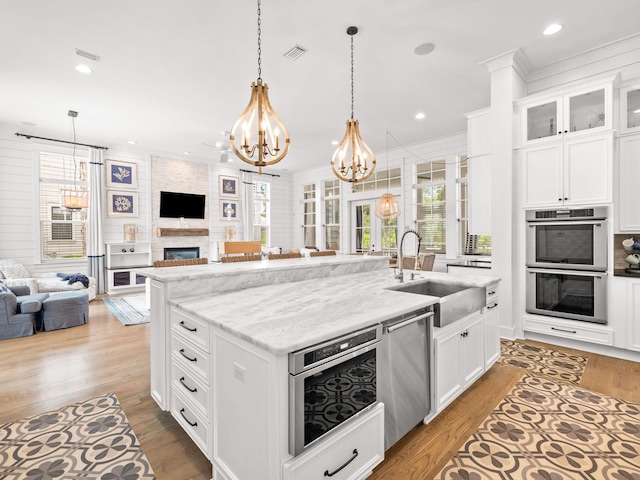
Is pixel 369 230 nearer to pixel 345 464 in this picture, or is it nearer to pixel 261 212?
pixel 261 212

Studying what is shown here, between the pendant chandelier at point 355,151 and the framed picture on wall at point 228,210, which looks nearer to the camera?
the pendant chandelier at point 355,151

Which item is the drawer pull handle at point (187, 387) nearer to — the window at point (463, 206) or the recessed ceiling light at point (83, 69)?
the recessed ceiling light at point (83, 69)

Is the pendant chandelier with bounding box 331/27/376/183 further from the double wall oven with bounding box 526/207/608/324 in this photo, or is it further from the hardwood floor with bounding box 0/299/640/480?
the hardwood floor with bounding box 0/299/640/480

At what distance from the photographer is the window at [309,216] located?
9.90 meters

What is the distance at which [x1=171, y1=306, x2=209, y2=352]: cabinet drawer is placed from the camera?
166cm

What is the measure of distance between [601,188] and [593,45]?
1693 mm

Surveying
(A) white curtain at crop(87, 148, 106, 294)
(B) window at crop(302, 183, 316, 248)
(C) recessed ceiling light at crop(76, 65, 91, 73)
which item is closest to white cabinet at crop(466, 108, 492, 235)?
(C) recessed ceiling light at crop(76, 65, 91, 73)

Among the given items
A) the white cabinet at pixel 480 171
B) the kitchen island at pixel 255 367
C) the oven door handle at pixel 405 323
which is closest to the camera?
the kitchen island at pixel 255 367

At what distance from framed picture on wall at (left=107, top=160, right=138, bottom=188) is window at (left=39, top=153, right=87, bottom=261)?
464 millimetres

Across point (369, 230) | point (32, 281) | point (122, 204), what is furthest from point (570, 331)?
point (122, 204)

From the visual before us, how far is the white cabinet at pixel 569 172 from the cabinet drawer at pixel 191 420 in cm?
386

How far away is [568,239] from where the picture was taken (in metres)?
3.37

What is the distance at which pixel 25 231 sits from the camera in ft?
20.2

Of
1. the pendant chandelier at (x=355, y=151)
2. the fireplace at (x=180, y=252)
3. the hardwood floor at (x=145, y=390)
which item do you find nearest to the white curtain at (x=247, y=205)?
the fireplace at (x=180, y=252)
